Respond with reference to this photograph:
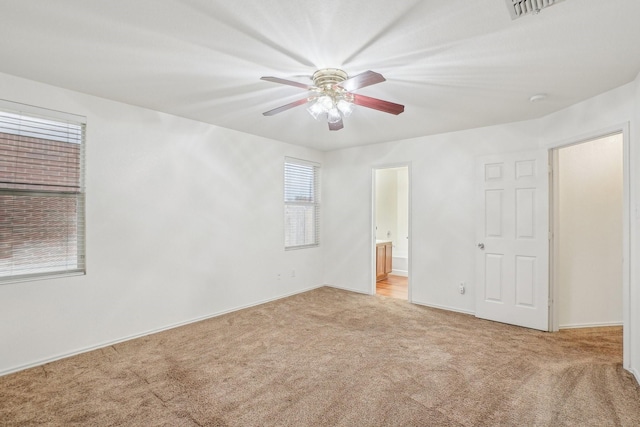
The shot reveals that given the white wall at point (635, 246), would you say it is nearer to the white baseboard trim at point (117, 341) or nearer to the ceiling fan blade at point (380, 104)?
the ceiling fan blade at point (380, 104)

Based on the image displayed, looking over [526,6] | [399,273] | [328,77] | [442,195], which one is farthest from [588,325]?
[328,77]

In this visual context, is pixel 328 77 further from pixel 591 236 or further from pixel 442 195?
pixel 591 236

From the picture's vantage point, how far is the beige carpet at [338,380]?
2.10m

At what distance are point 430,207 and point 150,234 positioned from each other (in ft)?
11.9

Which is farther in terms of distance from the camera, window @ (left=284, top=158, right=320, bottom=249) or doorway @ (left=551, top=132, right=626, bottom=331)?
window @ (left=284, top=158, right=320, bottom=249)

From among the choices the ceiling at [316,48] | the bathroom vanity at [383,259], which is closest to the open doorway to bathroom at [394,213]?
the bathroom vanity at [383,259]

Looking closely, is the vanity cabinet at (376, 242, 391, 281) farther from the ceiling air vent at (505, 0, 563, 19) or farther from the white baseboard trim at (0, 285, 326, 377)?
the ceiling air vent at (505, 0, 563, 19)

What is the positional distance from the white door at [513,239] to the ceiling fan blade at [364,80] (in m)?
2.60

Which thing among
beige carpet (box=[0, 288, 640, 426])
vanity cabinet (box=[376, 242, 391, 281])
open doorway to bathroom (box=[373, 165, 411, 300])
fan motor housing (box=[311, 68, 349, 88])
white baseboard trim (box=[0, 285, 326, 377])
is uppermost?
fan motor housing (box=[311, 68, 349, 88])

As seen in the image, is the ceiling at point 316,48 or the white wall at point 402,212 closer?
the ceiling at point 316,48

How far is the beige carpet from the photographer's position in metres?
2.10

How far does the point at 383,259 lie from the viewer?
6.32 meters

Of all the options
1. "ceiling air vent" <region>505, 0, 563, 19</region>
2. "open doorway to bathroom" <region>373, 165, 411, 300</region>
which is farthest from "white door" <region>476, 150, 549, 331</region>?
"open doorway to bathroom" <region>373, 165, 411, 300</region>

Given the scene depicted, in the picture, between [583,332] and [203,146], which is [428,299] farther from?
[203,146]
